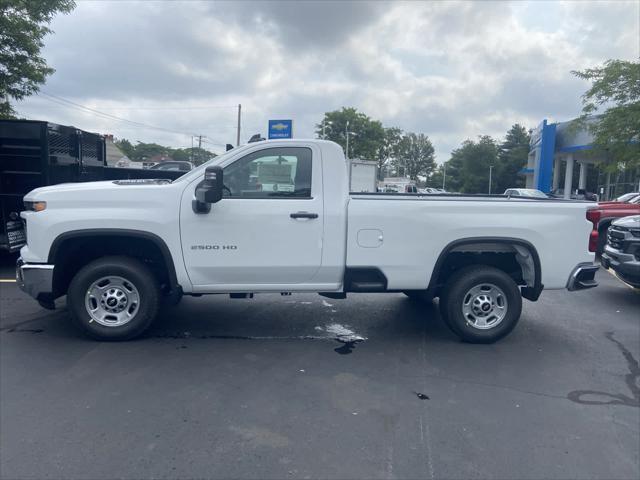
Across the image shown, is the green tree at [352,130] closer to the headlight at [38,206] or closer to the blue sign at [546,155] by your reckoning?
the blue sign at [546,155]

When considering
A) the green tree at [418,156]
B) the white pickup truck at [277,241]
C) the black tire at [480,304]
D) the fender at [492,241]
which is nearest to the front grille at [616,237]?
the white pickup truck at [277,241]

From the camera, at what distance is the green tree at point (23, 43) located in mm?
13805

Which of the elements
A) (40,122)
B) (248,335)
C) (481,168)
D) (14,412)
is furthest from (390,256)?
(481,168)

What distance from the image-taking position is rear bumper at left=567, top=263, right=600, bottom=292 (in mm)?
5812

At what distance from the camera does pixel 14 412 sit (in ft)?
13.4

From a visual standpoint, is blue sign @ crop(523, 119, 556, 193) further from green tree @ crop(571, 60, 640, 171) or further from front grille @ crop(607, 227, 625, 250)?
front grille @ crop(607, 227, 625, 250)

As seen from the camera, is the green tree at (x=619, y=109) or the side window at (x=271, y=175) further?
the green tree at (x=619, y=109)

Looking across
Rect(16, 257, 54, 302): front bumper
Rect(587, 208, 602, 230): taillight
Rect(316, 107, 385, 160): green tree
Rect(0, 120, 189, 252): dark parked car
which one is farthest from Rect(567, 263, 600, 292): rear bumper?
Rect(316, 107, 385, 160): green tree

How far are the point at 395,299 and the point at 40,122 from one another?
20.7 feet

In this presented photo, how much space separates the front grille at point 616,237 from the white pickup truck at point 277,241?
274 cm

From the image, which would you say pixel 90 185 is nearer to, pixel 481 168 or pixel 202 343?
pixel 202 343

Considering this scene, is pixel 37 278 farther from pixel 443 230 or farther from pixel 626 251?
pixel 626 251

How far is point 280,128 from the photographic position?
2283 centimetres

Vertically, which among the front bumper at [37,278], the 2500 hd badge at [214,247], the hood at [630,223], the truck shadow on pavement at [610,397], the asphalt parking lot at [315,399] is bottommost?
the asphalt parking lot at [315,399]
